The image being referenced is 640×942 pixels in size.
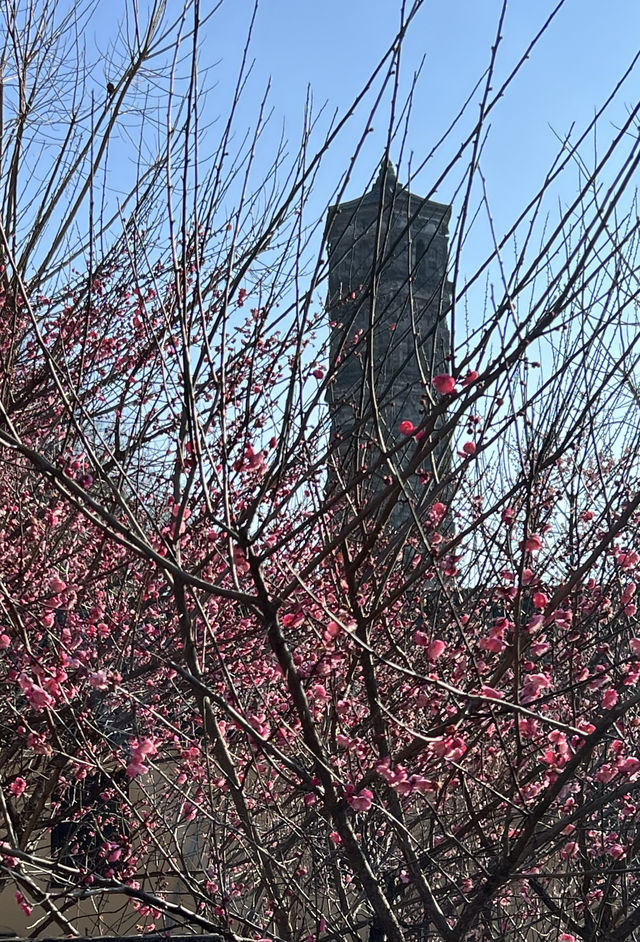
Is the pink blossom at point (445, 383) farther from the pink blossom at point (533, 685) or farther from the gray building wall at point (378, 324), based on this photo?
the pink blossom at point (533, 685)

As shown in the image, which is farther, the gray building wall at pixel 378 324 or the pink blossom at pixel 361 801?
the gray building wall at pixel 378 324

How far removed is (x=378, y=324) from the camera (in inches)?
114

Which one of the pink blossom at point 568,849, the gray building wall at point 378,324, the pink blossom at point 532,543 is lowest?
the pink blossom at point 568,849

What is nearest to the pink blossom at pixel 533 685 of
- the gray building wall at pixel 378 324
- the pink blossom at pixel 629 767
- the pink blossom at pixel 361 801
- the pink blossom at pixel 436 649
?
the pink blossom at pixel 436 649

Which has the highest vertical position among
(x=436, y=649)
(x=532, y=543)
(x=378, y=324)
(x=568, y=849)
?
(x=378, y=324)

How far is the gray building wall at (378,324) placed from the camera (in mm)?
2602

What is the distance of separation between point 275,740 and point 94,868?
5.39 feet

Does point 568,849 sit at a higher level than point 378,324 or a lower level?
lower

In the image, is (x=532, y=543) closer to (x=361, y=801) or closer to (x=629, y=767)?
(x=629, y=767)

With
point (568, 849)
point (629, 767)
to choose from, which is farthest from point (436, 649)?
point (568, 849)

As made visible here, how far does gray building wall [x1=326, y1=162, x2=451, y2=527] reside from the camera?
260 centimetres

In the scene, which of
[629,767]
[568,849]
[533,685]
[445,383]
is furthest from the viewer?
[568,849]

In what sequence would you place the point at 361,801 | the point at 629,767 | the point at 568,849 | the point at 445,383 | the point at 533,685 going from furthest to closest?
the point at 568,849 < the point at 629,767 < the point at 533,685 < the point at 361,801 < the point at 445,383

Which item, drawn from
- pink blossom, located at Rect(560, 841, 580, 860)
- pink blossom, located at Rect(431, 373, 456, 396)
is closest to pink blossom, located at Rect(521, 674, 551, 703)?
pink blossom, located at Rect(431, 373, 456, 396)
